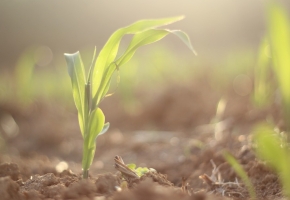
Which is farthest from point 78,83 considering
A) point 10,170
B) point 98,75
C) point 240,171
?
point 240,171

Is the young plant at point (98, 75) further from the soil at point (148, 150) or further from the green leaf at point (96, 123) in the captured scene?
the soil at point (148, 150)

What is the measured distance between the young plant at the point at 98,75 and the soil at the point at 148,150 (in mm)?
131

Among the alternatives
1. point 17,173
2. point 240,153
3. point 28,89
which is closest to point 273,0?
point 240,153

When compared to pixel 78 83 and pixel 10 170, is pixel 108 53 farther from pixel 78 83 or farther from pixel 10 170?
pixel 10 170

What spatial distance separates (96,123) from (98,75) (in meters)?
0.15

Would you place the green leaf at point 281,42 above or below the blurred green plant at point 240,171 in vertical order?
above

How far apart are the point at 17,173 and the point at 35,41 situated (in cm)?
994

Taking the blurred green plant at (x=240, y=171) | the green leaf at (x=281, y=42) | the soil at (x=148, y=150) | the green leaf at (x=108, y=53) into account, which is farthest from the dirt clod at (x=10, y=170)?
the green leaf at (x=281, y=42)

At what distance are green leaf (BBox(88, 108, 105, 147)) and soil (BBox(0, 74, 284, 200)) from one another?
131 mm

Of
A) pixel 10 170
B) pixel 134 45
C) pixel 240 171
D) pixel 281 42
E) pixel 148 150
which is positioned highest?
pixel 148 150

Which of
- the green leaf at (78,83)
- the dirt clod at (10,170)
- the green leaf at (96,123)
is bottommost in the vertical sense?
the dirt clod at (10,170)

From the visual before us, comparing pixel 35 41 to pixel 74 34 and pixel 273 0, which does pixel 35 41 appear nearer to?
pixel 74 34

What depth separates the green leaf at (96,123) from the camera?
1.13m

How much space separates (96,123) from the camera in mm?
1135
